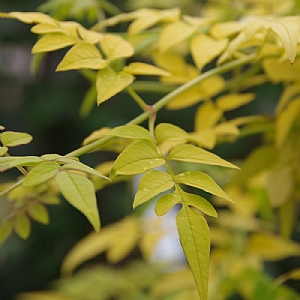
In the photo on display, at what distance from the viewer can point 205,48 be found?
1.46 feet

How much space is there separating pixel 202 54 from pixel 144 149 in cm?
13

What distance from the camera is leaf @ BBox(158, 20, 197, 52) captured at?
1.50 feet

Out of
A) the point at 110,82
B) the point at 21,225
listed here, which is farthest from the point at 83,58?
the point at 21,225

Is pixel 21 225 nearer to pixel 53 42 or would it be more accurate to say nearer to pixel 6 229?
pixel 6 229

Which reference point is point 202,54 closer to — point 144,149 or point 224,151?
point 144,149

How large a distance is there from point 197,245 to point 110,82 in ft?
0.45

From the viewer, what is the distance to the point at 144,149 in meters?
0.34

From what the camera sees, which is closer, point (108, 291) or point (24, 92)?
point (108, 291)

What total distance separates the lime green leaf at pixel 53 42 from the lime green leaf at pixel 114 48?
2cm

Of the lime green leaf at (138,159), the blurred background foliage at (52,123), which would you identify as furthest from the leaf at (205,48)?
the blurred background foliage at (52,123)

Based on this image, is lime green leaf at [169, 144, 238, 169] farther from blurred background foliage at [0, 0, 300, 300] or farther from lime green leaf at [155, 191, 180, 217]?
blurred background foliage at [0, 0, 300, 300]

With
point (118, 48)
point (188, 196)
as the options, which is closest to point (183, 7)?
point (118, 48)

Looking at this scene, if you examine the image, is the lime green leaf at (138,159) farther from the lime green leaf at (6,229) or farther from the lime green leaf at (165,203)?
the lime green leaf at (6,229)

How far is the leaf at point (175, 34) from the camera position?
46 centimetres
